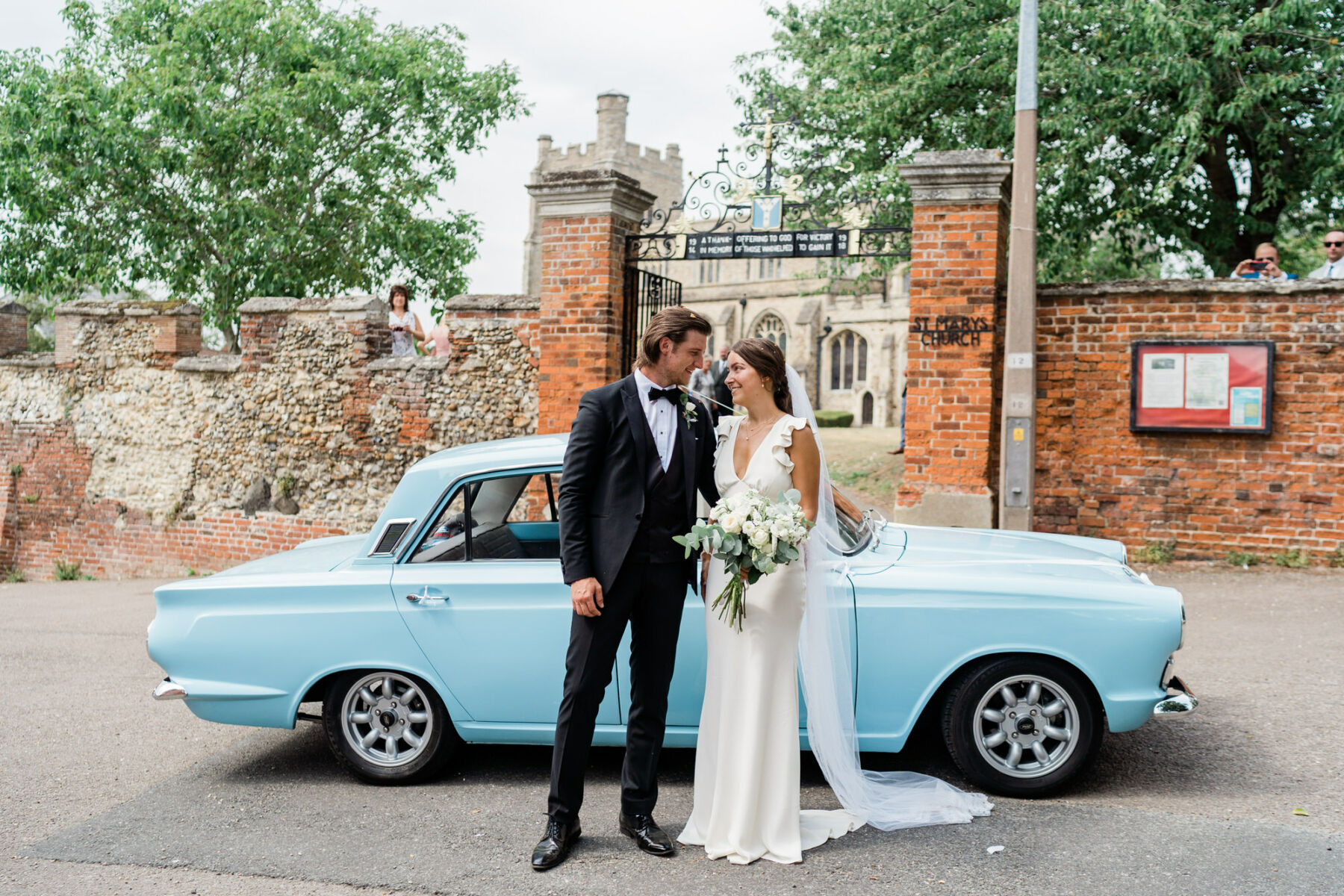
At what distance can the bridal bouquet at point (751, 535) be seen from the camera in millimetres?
3766

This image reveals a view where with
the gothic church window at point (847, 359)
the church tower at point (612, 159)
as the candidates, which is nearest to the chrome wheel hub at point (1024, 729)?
the church tower at point (612, 159)

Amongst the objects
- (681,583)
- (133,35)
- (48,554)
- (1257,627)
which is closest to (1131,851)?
(681,583)

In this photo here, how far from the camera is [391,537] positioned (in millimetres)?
4809

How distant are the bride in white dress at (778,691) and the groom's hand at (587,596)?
0.50m

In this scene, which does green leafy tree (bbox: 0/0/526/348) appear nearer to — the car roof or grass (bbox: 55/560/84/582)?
grass (bbox: 55/560/84/582)

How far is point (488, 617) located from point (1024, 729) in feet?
7.60

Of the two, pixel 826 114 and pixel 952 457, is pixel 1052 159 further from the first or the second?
pixel 952 457

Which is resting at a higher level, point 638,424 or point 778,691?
point 638,424

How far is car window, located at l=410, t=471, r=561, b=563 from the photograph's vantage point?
477cm

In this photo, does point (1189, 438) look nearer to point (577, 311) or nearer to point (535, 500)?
point (577, 311)

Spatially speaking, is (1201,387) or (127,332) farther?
(127,332)

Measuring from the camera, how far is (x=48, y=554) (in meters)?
13.8

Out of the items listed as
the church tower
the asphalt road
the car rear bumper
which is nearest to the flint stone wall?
the asphalt road

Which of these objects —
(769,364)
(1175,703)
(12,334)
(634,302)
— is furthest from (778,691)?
(12,334)
